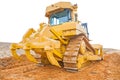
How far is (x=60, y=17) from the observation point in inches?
278

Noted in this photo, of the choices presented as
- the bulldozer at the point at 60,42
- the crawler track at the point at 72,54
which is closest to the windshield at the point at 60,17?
the bulldozer at the point at 60,42

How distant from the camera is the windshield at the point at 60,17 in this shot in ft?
22.5

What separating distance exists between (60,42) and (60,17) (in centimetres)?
141

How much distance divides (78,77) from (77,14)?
9.46 ft

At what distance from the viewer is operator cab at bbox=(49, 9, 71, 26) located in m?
6.84

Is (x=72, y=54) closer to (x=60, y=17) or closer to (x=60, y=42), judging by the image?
(x=60, y=42)

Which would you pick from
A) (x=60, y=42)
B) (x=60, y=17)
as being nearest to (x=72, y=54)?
(x=60, y=42)

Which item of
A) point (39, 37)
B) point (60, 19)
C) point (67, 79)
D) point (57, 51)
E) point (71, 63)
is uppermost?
point (60, 19)

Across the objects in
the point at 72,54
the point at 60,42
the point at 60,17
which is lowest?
the point at 72,54

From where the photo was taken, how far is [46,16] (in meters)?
7.56

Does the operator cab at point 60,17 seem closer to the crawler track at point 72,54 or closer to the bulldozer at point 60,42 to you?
the bulldozer at point 60,42

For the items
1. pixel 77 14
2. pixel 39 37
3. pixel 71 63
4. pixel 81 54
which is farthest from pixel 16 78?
pixel 77 14

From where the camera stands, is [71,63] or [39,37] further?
[71,63]

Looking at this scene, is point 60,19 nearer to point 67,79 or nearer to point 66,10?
point 66,10
